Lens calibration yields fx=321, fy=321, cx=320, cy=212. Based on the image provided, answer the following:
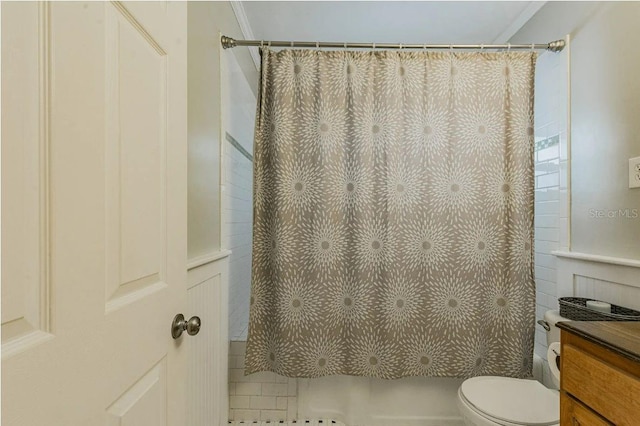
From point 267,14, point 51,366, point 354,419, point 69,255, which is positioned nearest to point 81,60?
point 69,255

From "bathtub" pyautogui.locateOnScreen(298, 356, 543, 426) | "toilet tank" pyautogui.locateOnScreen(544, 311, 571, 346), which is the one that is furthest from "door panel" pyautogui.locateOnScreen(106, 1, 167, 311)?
"toilet tank" pyautogui.locateOnScreen(544, 311, 571, 346)

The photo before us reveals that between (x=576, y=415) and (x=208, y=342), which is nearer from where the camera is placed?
(x=576, y=415)

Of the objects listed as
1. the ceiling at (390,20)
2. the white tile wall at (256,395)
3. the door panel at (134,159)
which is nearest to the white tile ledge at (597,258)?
the ceiling at (390,20)

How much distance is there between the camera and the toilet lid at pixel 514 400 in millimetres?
1280

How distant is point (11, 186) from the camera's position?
38cm

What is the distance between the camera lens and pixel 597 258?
1.44 m

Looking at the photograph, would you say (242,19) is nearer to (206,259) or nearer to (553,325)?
(206,259)

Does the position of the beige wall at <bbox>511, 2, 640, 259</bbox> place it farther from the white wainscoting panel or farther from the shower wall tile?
the shower wall tile

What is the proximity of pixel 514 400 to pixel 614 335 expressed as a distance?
80 cm

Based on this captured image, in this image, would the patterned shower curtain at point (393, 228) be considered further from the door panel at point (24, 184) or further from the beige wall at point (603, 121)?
the door panel at point (24, 184)

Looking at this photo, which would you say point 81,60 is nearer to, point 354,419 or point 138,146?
point 138,146

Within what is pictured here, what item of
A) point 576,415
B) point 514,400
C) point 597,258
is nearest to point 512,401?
point 514,400

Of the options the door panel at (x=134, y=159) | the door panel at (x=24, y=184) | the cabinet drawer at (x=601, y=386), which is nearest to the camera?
the door panel at (x=24, y=184)

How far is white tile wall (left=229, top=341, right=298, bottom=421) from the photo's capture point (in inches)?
71.7
